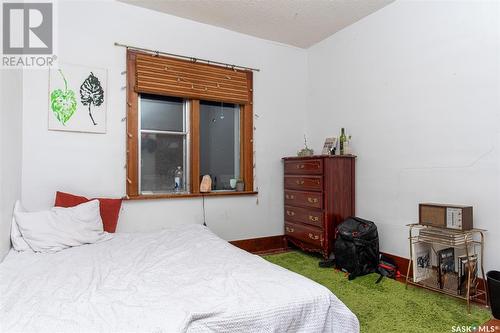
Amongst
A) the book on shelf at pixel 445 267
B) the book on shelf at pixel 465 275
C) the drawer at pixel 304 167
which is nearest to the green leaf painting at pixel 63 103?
the drawer at pixel 304 167

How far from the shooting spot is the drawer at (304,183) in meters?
3.19

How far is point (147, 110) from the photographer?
10.6 feet

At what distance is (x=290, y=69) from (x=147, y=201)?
8.32ft

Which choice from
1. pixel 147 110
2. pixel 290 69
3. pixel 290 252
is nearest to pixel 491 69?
pixel 290 69

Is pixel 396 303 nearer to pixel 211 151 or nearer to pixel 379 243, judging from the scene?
pixel 379 243

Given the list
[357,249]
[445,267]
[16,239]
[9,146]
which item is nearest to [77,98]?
[9,146]

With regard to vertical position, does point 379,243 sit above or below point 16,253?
below

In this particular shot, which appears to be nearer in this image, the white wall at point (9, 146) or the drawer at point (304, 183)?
the white wall at point (9, 146)

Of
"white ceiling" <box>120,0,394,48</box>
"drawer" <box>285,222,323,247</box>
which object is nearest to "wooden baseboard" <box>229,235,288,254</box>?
"drawer" <box>285,222,323,247</box>

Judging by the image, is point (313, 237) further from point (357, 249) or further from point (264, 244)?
point (264, 244)

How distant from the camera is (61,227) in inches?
90.4

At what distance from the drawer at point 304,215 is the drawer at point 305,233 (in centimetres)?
6

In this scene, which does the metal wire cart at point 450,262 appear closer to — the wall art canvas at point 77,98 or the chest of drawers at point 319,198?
the chest of drawers at point 319,198

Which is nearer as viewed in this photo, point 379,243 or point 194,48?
point 379,243
